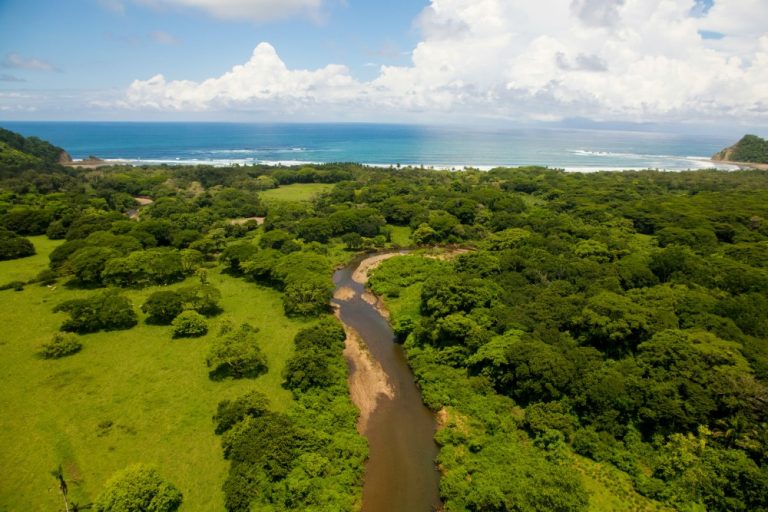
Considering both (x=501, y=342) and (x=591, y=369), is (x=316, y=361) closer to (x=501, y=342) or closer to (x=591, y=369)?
(x=501, y=342)

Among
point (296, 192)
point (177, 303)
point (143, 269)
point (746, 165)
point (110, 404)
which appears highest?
point (746, 165)

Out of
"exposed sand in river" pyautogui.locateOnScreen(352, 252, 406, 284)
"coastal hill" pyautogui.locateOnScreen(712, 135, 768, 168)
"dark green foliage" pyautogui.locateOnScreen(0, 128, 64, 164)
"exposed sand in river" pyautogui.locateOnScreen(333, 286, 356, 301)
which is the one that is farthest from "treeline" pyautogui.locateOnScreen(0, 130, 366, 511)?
"coastal hill" pyautogui.locateOnScreen(712, 135, 768, 168)

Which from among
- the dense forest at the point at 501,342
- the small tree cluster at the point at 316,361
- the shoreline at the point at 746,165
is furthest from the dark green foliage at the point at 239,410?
the shoreline at the point at 746,165

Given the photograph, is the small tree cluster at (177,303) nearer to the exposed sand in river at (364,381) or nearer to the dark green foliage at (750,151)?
the exposed sand in river at (364,381)

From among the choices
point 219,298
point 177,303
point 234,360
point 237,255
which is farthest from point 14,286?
point 234,360

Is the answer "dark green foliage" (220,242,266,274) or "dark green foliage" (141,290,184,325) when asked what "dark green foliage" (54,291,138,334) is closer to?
"dark green foliage" (141,290,184,325)
